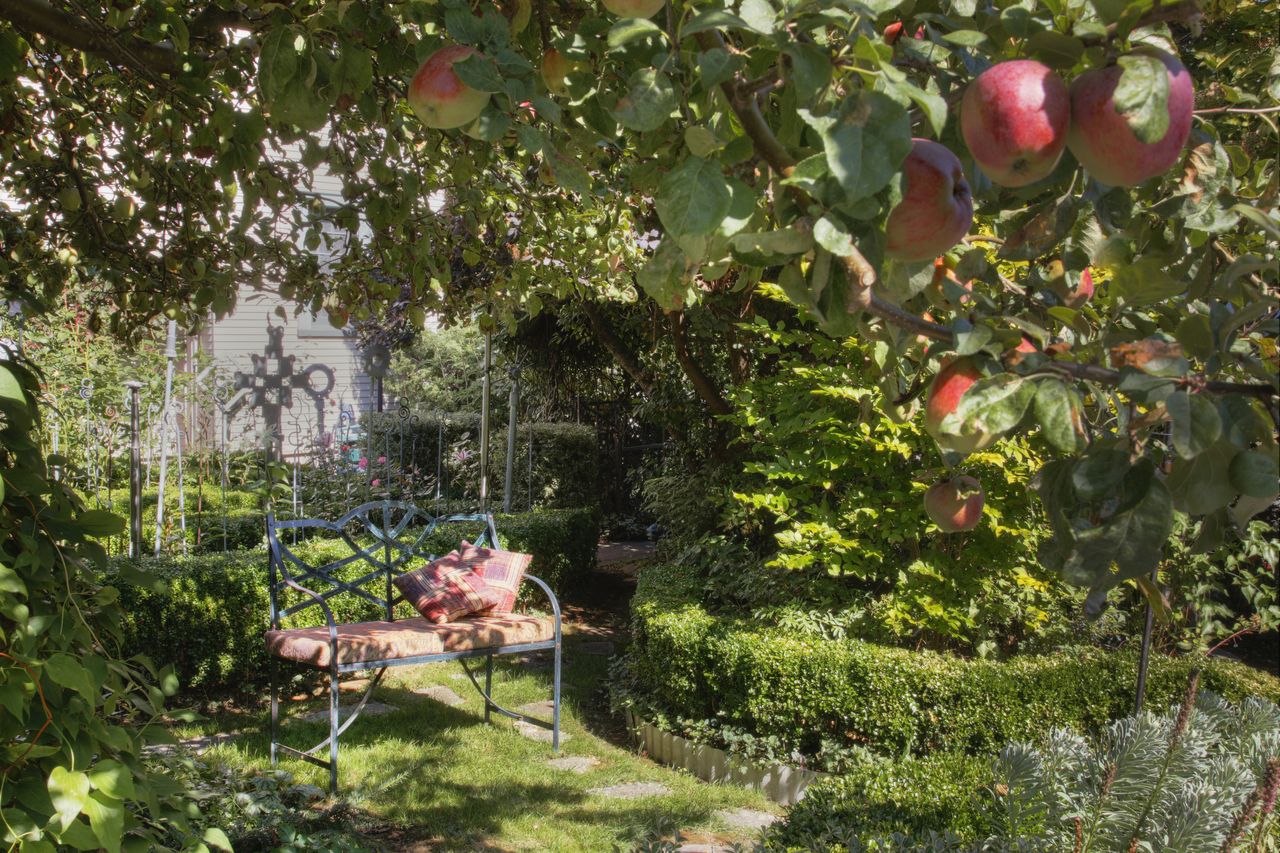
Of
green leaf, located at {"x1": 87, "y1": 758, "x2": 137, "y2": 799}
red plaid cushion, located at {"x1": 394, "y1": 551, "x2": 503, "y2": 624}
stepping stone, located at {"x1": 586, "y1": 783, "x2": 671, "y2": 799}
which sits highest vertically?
green leaf, located at {"x1": 87, "y1": 758, "x2": 137, "y2": 799}

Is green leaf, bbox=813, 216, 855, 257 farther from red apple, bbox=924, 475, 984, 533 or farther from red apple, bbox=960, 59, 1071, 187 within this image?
red apple, bbox=924, 475, 984, 533

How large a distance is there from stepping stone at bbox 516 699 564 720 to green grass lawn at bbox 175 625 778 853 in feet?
0.20

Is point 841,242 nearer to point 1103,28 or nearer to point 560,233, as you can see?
point 1103,28

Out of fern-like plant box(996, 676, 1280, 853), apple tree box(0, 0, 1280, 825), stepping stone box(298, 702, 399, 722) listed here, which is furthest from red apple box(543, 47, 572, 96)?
stepping stone box(298, 702, 399, 722)

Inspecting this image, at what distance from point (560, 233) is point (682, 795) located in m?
2.50

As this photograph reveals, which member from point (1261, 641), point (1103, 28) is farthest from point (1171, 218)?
point (1261, 641)

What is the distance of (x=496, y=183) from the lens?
12.5 feet

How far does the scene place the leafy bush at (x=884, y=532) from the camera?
415cm

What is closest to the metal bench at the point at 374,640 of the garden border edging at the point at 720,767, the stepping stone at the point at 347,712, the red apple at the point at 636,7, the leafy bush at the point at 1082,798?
the stepping stone at the point at 347,712

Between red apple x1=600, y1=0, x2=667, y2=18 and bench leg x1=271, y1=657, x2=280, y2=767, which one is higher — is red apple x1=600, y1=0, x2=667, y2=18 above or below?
above

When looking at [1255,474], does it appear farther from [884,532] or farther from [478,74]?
[884,532]

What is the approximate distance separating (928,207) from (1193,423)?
29 centimetres

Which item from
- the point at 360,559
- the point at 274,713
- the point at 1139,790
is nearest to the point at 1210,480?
the point at 1139,790

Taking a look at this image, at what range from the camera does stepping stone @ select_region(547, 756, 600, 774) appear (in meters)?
4.16
